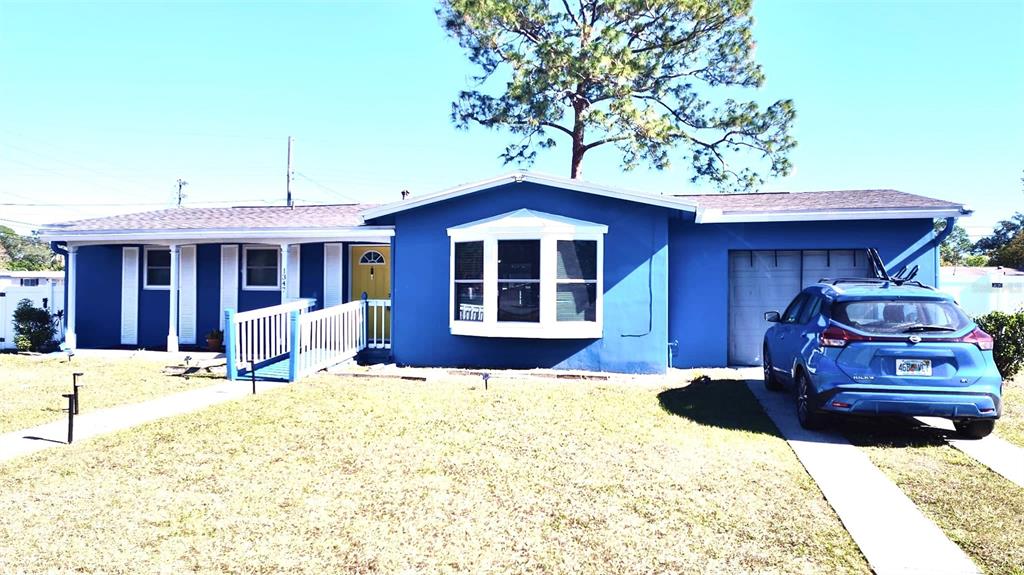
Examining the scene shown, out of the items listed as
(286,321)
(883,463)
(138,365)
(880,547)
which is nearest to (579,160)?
(286,321)

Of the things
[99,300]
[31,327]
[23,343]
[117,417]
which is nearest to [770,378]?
[117,417]

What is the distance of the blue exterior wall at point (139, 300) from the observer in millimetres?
14273

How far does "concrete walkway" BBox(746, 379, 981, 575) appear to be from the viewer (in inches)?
139

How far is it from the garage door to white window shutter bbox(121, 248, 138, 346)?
1402 cm

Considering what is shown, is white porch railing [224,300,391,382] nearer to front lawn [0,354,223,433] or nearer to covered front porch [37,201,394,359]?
front lawn [0,354,223,433]

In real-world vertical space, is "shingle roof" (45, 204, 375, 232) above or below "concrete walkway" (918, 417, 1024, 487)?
above

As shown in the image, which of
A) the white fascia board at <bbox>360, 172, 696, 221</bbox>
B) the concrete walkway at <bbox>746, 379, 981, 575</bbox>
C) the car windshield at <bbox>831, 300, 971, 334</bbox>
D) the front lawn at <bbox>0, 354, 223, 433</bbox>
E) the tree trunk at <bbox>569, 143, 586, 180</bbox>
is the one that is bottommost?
the concrete walkway at <bbox>746, 379, 981, 575</bbox>

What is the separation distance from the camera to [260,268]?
46.5 feet

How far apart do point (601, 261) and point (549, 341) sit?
1.72 meters

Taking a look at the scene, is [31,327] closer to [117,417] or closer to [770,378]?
[117,417]

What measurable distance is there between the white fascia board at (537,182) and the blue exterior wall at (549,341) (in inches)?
8.1

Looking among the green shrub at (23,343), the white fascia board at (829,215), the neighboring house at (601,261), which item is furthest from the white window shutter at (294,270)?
the white fascia board at (829,215)

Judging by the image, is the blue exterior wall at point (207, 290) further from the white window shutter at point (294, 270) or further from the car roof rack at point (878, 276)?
the car roof rack at point (878, 276)

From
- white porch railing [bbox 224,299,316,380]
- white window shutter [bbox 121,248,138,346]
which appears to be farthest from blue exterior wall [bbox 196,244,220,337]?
white porch railing [bbox 224,299,316,380]
